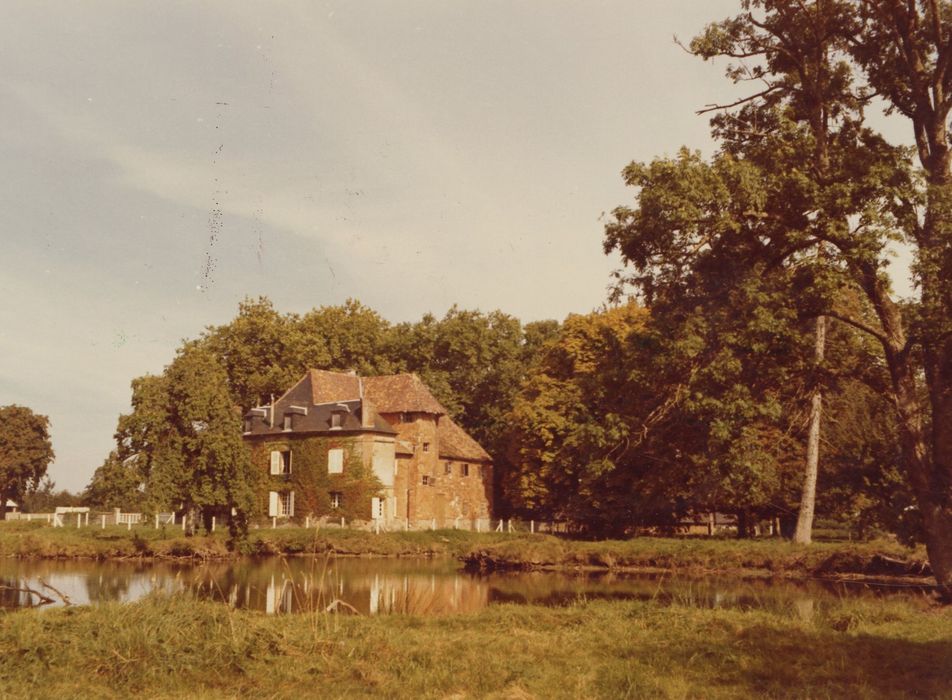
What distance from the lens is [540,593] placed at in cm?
2669

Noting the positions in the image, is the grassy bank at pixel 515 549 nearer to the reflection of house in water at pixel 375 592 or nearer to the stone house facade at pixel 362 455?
the reflection of house in water at pixel 375 592

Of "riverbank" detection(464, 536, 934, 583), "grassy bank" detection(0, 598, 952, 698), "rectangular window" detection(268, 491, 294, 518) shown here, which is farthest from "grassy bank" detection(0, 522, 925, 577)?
"grassy bank" detection(0, 598, 952, 698)

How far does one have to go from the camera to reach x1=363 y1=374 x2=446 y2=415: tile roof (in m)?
57.3

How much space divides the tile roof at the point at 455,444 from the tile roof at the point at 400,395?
2.52 m

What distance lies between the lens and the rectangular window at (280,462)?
56.1m

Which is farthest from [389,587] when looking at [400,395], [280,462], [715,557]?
[400,395]

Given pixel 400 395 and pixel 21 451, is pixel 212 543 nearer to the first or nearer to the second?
pixel 400 395

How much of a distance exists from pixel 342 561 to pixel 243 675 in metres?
29.0

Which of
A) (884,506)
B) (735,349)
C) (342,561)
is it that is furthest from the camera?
(342,561)

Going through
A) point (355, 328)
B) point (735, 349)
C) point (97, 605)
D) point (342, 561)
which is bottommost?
point (342, 561)

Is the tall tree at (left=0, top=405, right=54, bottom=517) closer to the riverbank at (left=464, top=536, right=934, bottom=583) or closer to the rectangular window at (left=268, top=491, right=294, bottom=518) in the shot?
the rectangular window at (left=268, top=491, right=294, bottom=518)

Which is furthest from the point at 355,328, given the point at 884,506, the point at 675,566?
the point at 884,506

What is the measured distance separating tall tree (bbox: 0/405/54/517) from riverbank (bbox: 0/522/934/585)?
1468 inches

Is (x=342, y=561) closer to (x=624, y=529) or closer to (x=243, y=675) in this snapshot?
(x=624, y=529)
